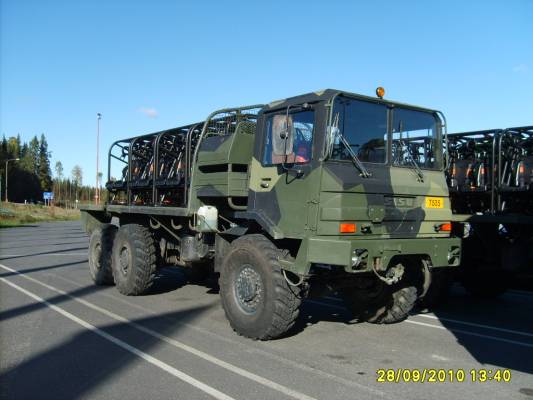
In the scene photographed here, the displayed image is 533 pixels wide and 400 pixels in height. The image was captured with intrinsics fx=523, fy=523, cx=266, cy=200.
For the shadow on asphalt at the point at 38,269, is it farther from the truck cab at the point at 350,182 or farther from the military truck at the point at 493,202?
the military truck at the point at 493,202

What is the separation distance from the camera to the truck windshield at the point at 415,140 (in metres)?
6.67

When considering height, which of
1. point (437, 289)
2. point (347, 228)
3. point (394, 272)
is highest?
point (347, 228)

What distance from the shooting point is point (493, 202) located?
8.41 meters

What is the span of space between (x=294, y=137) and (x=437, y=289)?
370 centimetres

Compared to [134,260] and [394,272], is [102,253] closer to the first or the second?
[134,260]

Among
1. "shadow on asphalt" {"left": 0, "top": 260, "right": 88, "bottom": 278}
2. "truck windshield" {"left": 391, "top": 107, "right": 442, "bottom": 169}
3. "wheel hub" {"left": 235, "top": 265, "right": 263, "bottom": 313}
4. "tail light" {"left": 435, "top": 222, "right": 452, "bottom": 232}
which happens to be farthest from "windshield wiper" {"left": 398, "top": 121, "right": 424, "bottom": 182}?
"shadow on asphalt" {"left": 0, "top": 260, "right": 88, "bottom": 278}

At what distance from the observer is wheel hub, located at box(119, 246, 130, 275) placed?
9.38m

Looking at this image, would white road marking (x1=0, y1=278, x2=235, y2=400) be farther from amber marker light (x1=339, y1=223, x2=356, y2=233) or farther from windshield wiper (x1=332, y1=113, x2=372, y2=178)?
windshield wiper (x1=332, y1=113, x2=372, y2=178)

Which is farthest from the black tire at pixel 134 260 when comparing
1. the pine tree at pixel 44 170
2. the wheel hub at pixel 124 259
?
the pine tree at pixel 44 170

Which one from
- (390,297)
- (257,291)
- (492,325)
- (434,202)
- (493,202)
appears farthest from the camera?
(493,202)

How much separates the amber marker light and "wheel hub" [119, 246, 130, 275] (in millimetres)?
4888

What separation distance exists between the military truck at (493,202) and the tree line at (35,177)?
318 feet

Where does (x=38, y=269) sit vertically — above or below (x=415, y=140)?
below

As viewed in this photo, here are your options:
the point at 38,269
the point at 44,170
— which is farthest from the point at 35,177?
the point at 38,269
